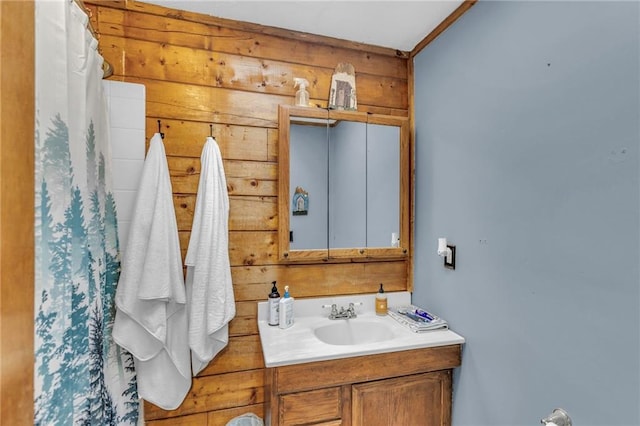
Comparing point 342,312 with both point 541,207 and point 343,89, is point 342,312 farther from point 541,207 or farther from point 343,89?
point 343,89

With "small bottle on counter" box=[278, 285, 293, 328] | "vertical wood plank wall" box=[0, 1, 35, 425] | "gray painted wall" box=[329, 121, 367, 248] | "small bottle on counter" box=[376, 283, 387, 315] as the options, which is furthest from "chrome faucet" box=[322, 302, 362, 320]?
"vertical wood plank wall" box=[0, 1, 35, 425]

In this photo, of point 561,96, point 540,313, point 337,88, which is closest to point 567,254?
point 540,313

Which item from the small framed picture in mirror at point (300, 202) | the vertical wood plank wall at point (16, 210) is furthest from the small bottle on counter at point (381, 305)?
the vertical wood plank wall at point (16, 210)

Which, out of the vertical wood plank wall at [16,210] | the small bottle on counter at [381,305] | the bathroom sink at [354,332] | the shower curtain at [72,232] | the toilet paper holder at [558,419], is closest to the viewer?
the vertical wood plank wall at [16,210]

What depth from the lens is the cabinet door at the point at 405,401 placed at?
122 centimetres

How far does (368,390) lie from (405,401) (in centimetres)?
20

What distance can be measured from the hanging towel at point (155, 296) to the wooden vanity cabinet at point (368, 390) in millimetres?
501

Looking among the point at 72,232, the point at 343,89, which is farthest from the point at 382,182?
the point at 72,232

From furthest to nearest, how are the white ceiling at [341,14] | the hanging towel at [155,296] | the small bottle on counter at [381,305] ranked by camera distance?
the small bottle on counter at [381,305] → the white ceiling at [341,14] → the hanging towel at [155,296]

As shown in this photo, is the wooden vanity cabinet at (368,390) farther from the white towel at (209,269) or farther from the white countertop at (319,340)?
the white towel at (209,269)

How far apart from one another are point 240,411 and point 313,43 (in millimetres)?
2026

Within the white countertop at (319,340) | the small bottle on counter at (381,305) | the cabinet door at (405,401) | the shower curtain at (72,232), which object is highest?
the shower curtain at (72,232)

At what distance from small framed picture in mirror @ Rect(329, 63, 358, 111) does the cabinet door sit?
1.39 m

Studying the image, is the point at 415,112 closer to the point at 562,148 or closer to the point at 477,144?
the point at 477,144
